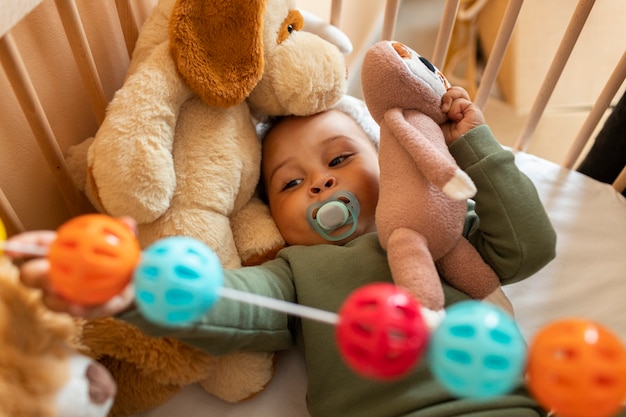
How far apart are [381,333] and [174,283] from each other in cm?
16

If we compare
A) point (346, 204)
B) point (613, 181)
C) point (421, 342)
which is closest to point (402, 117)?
point (346, 204)

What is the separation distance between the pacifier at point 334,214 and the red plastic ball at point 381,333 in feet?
1.07

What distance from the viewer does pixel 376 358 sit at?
15.6 inches

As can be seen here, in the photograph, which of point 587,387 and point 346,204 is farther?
point 346,204

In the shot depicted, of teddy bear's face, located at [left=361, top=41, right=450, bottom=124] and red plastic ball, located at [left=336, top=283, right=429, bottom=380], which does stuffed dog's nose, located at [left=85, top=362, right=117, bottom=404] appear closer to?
red plastic ball, located at [left=336, top=283, right=429, bottom=380]

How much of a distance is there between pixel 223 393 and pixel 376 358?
0.40 meters

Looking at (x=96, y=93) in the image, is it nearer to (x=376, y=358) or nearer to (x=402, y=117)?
(x=402, y=117)

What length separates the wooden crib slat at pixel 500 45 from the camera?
0.88 meters

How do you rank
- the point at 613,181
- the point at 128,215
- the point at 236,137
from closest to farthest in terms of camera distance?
the point at 128,215, the point at 236,137, the point at 613,181

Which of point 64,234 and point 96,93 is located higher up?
point 64,234

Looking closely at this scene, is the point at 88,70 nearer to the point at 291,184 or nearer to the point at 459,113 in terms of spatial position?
the point at 291,184

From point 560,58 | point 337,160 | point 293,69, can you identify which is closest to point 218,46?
point 293,69

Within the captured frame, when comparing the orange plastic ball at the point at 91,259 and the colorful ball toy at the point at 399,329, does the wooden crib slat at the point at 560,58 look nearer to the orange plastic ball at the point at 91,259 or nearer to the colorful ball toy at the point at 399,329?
the colorful ball toy at the point at 399,329

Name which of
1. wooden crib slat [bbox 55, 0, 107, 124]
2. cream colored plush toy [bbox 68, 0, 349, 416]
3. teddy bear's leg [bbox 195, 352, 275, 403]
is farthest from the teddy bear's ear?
teddy bear's leg [bbox 195, 352, 275, 403]
